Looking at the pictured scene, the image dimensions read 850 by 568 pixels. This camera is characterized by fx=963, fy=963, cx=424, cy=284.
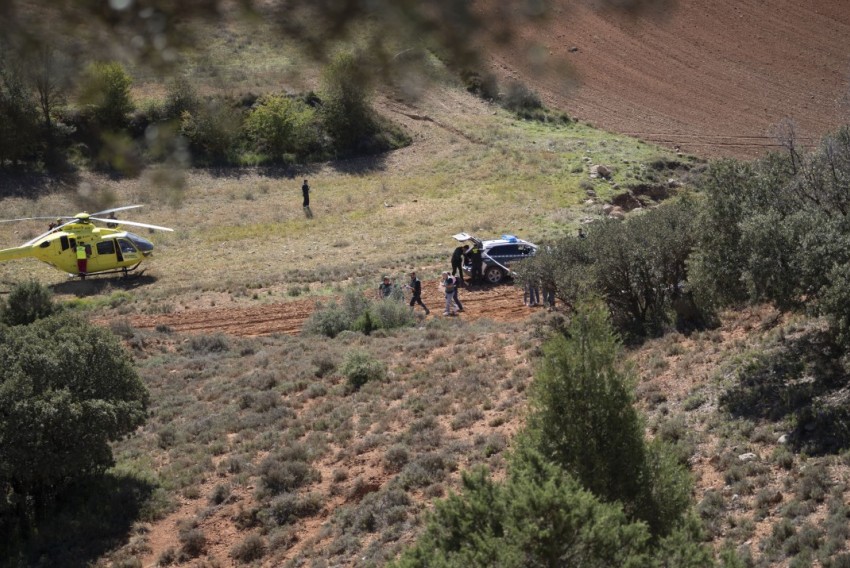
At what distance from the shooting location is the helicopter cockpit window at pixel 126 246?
4022 cm

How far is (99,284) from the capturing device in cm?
4019

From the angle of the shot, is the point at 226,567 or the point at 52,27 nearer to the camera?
the point at 52,27

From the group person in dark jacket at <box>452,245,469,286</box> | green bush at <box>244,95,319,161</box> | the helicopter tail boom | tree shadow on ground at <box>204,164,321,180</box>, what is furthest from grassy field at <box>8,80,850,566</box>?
tree shadow on ground at <box>204,164,321,180</box>

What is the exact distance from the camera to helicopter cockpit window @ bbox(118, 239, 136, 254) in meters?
40.2

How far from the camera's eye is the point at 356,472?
17.8 meters

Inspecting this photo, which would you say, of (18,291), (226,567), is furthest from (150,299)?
(226,567)

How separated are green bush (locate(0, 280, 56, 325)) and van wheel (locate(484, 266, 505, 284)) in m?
15.3

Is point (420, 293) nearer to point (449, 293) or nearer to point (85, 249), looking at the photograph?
point (449, 293)

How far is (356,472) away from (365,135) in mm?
43444

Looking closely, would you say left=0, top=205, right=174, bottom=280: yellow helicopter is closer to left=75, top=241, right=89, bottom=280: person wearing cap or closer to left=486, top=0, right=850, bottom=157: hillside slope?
left=75, top=241, right=89, bottom=280: person wearing cap

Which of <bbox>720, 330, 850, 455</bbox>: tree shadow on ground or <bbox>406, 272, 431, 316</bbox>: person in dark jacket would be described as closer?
<bbox>720, 330, 850, 455</bbox>: tree shadow on ground

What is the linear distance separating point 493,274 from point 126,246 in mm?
15788

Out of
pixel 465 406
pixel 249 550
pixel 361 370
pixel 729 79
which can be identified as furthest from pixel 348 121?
pixel 249 550

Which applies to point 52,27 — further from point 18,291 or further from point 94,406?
point 18,291
